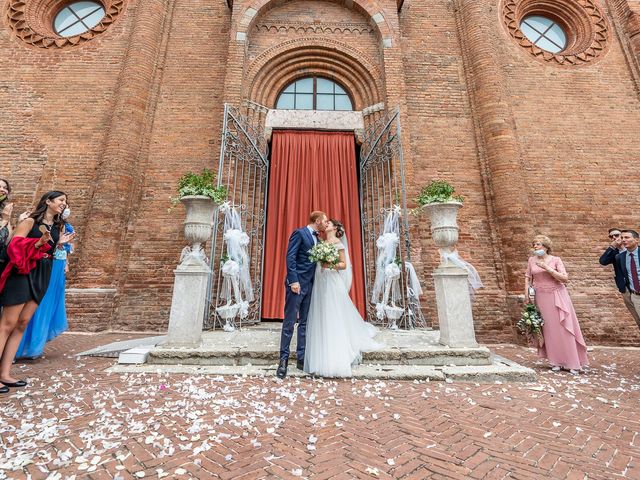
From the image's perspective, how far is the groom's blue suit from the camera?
3.86 meters

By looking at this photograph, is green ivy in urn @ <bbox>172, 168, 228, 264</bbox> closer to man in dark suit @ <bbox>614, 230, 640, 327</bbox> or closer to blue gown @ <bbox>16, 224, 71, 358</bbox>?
blue gown @ <bbox>16, 224, 71, 358</bbox>

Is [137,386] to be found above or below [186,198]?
below

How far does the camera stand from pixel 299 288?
151 inches

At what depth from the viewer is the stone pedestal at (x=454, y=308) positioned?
14.6ft

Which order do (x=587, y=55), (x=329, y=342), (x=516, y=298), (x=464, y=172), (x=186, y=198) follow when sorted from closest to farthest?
(x=329, y=342), (x=186, y=198), (x=516, y=298), (x=464, y=172), (x=587, y=55)

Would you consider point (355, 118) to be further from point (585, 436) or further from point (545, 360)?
point (585, 436)

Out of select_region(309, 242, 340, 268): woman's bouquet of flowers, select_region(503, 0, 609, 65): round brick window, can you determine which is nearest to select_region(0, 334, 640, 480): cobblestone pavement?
select_region(309, 242, 340, 268): woman's bouquet of flowers

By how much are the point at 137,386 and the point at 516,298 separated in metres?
6.94

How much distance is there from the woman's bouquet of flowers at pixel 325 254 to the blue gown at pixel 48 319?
377 cm

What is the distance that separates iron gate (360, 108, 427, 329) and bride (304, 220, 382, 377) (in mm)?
2413

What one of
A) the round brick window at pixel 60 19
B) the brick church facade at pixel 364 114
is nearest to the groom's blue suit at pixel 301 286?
the brick church facade at pixel 364 114

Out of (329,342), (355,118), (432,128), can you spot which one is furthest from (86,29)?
(329,342)

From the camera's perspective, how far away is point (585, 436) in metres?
2.43

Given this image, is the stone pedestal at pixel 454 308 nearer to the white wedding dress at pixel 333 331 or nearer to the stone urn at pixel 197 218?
the white wedding dress at pixel 333 331
